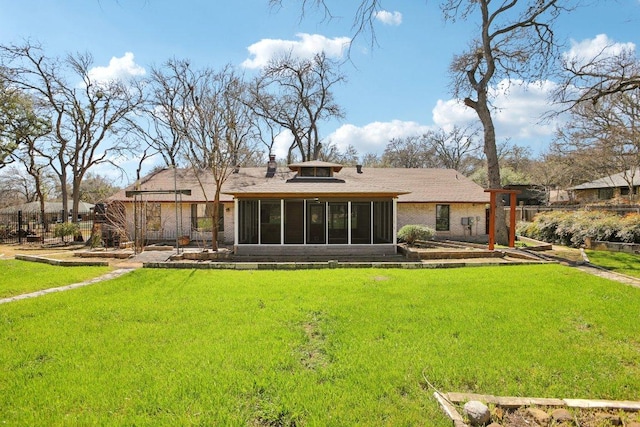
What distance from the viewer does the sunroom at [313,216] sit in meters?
14.0

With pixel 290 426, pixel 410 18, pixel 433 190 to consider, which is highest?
pixel 410 18

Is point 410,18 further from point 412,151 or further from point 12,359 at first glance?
point 412,151

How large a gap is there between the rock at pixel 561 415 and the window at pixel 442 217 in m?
16.0

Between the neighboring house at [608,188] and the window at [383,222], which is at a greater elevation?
the neighboring house at [608,188]

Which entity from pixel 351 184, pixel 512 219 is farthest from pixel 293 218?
pixel 512 219

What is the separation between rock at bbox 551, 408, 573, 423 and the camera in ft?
9.98

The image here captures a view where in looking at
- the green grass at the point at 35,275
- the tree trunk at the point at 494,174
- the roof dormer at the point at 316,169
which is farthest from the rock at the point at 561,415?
the roof dormer at the point at 316,169

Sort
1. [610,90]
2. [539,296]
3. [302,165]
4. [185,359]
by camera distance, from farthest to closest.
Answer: [302,165] < [610,90] < [539,296] < [185,359]

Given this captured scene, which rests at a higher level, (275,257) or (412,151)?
(412,151)

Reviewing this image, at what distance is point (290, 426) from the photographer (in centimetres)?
303

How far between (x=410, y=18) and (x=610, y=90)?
1274 cm

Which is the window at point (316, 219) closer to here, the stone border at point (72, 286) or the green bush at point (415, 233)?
the green bush at point (415, 233)

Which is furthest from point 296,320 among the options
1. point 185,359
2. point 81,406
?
point 81,406

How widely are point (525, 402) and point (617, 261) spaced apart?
36.3 feet
